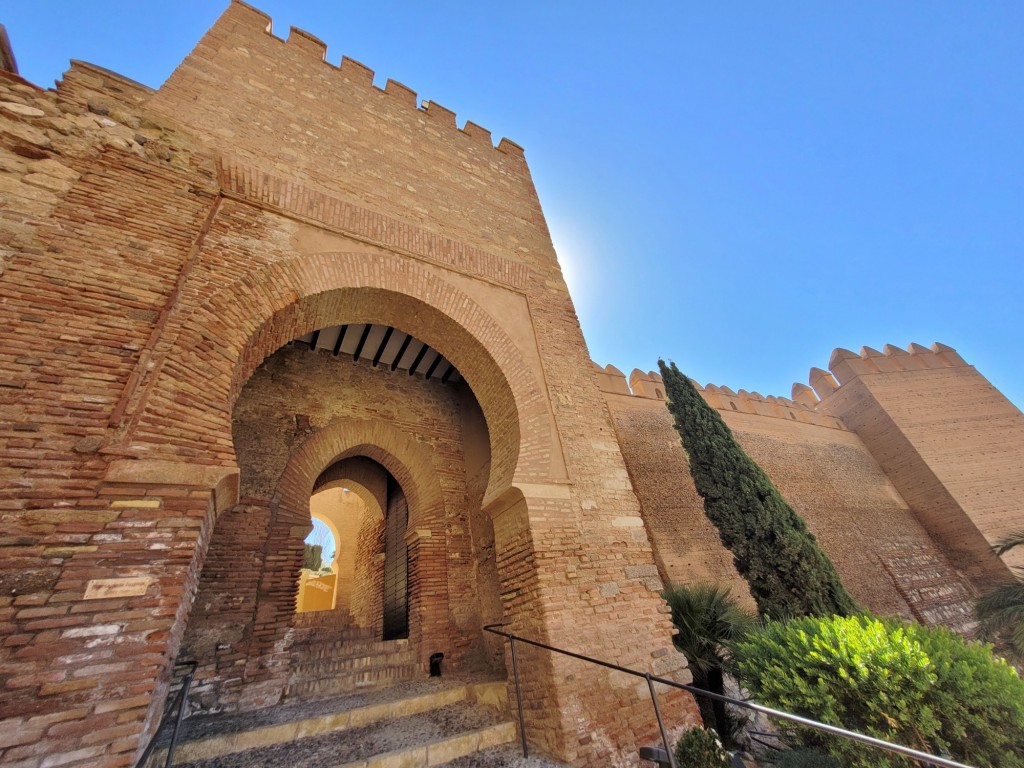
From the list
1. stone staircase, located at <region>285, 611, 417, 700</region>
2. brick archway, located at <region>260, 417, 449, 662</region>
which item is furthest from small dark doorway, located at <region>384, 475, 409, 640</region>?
stone staircase, located at <region>285, 611, 417, 700</region>

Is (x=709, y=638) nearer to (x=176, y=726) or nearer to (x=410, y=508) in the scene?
→ (x=410, y=508)

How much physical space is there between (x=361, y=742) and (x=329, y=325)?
387 centimetres

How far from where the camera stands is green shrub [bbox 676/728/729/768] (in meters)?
2.93

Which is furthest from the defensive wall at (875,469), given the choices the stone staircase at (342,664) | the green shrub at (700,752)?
the green shrub at (700,752)

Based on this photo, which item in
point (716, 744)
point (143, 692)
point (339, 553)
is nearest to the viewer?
point (143, 692)

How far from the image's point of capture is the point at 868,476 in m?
15.5

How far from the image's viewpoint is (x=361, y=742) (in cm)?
328

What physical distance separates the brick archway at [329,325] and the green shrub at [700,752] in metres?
2.35

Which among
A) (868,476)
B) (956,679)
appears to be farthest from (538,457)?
(868,476)

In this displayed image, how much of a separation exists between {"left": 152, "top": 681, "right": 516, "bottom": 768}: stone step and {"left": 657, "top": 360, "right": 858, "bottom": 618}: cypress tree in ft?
17.1

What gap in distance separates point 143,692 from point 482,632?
395 centimetres

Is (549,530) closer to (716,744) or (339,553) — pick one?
(716,744)

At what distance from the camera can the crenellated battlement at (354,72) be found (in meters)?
5.60

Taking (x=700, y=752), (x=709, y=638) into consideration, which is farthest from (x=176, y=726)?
(x=709, y=638)
